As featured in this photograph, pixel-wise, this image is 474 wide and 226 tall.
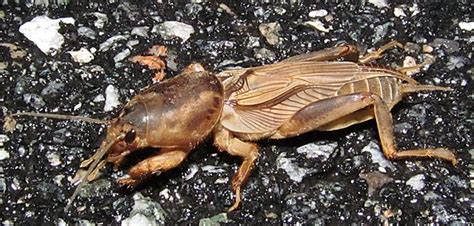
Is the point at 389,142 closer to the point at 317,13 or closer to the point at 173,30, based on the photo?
the point at 317,13

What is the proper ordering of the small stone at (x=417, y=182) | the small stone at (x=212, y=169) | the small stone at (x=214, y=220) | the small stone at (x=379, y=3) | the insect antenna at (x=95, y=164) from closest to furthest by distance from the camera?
1. the insect antenna at (x=95, y=164)
2. the small stone at (x=214, y=220)
3. the small stone at (x=417, y=182)
4. the small stone at (x=212, y=169)
5. the small stone at (x=379, y=3)

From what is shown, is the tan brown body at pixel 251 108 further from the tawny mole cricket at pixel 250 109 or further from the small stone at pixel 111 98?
the small stone at pixel 111 98

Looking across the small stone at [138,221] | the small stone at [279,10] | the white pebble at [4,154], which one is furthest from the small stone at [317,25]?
the white pebble at [4,154]

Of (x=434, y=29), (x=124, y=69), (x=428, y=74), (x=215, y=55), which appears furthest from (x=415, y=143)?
(x=124, y=69)

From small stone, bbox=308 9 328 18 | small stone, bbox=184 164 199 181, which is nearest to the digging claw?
small stone, bbox=184 164 199 181

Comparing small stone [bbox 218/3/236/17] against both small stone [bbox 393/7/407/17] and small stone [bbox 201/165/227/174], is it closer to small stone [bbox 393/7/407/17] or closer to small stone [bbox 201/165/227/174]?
small stone [bbox 393/7/407/17]

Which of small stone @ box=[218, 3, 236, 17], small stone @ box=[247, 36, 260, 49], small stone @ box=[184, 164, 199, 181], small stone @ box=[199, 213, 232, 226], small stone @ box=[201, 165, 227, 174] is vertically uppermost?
small stone @ box=[218, 3, 236, 17]

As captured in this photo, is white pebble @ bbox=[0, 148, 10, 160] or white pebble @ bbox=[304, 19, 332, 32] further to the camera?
white pebble @ bbox=[304, 19, 332, 32]
